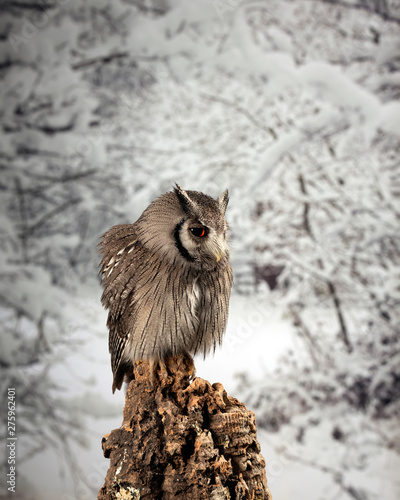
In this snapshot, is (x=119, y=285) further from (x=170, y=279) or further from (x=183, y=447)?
(x=183, y=447)

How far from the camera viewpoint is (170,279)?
1.66 metres

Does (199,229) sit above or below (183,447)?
above

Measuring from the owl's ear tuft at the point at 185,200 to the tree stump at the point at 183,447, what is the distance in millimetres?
578

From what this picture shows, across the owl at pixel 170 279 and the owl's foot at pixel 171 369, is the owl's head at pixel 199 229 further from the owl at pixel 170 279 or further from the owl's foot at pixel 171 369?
the owl's foot at pixel 171 369

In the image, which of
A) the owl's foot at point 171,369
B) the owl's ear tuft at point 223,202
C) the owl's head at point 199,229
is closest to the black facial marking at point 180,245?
the owl's head at point 199,229

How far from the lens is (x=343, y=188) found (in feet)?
11.1

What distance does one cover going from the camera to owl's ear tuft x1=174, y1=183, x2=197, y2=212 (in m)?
1.56

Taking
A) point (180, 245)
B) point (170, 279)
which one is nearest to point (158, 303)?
point (170, 279)

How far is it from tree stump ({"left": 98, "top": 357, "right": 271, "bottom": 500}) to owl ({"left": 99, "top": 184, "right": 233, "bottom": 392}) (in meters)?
0.20

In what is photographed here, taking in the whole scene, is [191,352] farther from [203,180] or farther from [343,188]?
[343,188]

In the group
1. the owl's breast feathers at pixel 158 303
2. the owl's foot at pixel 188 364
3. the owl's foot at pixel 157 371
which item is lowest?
the owl's foot at pixel 157 371

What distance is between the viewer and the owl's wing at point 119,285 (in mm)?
1729

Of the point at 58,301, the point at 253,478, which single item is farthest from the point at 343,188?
the point at 253,478

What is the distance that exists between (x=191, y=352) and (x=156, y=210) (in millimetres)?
594
